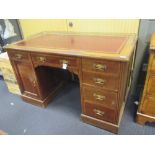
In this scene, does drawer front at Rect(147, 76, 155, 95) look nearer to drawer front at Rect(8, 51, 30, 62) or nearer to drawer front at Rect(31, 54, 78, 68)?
drawer front at Rect(31, 54, 78, 68)

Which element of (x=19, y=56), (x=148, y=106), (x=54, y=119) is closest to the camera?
(x=148, y=106)

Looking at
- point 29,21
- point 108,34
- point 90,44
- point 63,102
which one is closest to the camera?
point 90,44

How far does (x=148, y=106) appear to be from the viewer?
1.38 m

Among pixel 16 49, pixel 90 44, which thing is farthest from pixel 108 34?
pixel 16 49

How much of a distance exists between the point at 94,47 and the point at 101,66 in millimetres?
232

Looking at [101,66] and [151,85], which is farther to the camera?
[151,85]

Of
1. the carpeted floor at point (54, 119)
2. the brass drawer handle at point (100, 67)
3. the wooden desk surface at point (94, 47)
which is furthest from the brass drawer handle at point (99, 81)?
the carpeted floor at point (54, 119)

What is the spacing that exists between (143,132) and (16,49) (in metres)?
1.54

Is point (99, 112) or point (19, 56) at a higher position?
point (19, 56)

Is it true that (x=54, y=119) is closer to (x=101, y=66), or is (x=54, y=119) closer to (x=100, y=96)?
(x=100, y=96)

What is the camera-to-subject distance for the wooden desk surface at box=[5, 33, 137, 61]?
113cm

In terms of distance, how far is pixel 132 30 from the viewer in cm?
158

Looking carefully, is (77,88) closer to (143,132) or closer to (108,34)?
(108,34)

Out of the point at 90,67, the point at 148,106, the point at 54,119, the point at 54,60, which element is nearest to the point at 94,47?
the point at 90,67
